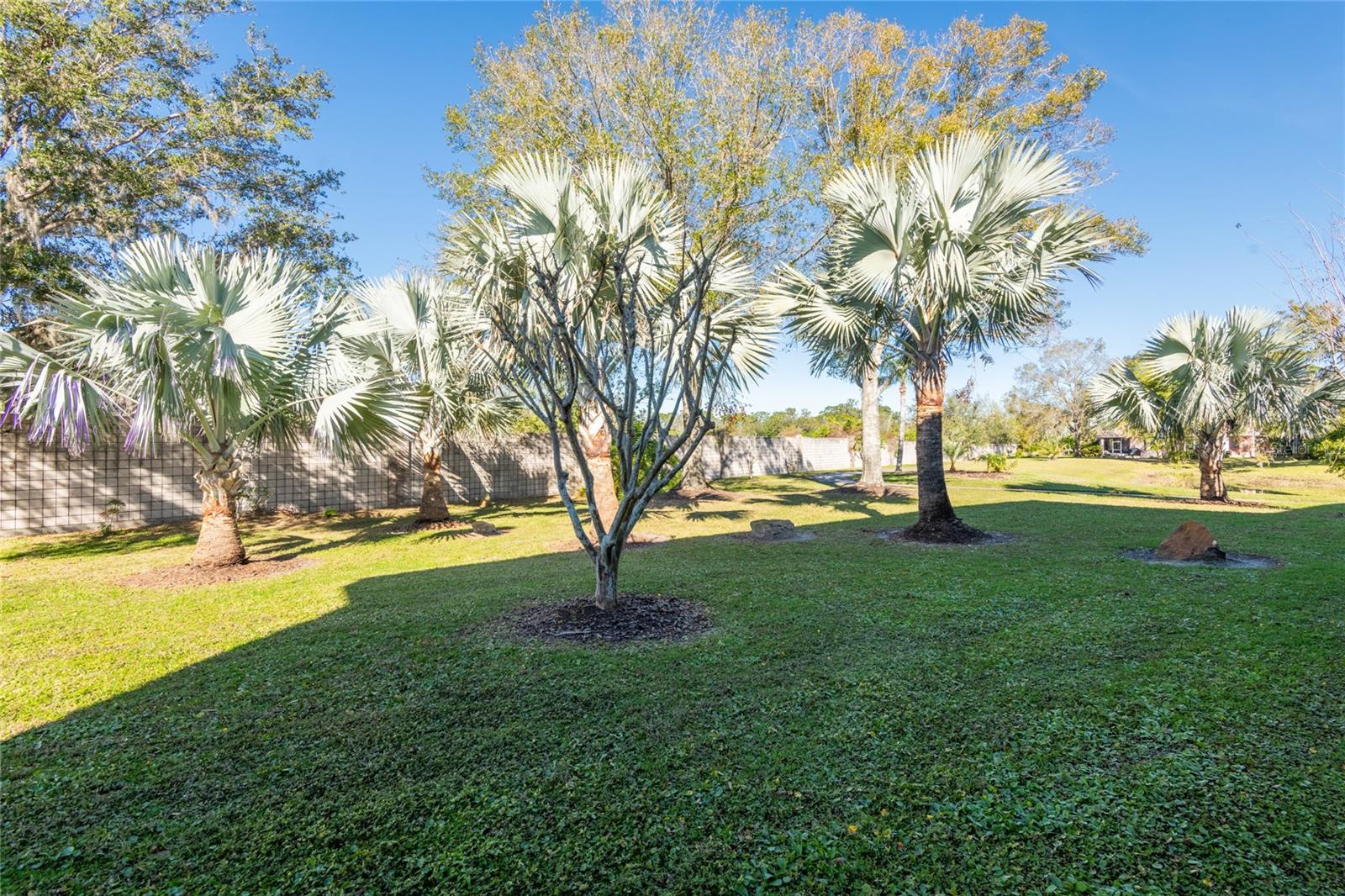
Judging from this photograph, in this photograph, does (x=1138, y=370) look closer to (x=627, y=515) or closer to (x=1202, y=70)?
(x=1202, y=70)

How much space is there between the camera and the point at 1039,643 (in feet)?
12.5

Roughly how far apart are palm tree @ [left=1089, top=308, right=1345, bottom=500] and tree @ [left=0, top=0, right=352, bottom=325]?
17.0m

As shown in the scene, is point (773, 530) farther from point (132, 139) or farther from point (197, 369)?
point (132, 139)

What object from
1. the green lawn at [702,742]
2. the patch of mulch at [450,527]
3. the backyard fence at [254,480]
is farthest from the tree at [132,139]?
the green lawn at [702,742]

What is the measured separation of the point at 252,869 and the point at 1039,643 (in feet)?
13.8

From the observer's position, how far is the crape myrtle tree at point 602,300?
4504 millimetres

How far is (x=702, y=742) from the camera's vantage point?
2592mm

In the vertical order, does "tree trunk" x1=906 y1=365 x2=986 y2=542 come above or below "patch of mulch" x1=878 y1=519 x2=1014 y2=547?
above

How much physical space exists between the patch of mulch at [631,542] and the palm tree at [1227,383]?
10.6 metres

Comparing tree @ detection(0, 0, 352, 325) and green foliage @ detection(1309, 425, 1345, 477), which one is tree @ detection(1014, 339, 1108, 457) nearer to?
green foliage @ detection(1309, 425, 1345, 477)

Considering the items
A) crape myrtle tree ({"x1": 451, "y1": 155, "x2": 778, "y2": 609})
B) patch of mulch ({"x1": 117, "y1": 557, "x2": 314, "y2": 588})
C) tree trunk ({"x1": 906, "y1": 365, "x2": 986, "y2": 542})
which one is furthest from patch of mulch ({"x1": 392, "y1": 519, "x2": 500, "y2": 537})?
tree trunk ({"x1": 906, "y1": 365, "x2": 986, "y2": 542})

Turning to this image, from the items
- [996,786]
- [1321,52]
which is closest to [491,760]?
[996,786]

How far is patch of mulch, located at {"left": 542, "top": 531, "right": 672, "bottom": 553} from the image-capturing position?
788 cm

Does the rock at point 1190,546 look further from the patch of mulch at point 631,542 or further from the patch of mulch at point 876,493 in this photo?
the patch of mulch at point 876,493
